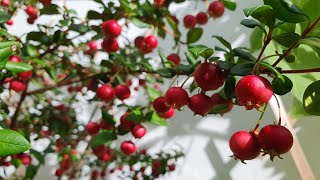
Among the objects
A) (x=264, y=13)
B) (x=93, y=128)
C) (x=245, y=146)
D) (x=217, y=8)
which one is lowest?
(x=93, y=128)

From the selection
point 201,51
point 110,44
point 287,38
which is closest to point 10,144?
point 201,51

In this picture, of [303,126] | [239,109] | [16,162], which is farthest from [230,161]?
[16,162]

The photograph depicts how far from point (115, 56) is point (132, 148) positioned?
0.24m

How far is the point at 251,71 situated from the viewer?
46cm

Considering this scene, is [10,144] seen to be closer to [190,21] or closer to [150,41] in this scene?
[150,41]

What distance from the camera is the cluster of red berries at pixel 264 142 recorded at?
39 cm

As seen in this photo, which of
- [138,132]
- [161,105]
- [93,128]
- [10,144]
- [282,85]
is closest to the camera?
[10,144]

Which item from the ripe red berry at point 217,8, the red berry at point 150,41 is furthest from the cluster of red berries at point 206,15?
the red berry at point 150,41

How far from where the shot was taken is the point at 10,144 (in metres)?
0.34

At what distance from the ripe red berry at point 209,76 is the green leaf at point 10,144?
25 cm

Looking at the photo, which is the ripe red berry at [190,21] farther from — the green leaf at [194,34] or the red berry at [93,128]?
the red berry at [93,128]

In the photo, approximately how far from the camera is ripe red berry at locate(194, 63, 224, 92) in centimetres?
47

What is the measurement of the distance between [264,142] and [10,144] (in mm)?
287

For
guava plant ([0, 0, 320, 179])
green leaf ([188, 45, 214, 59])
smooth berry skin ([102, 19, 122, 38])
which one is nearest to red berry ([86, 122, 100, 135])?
guava plant ([0, 0, 320, 179])
